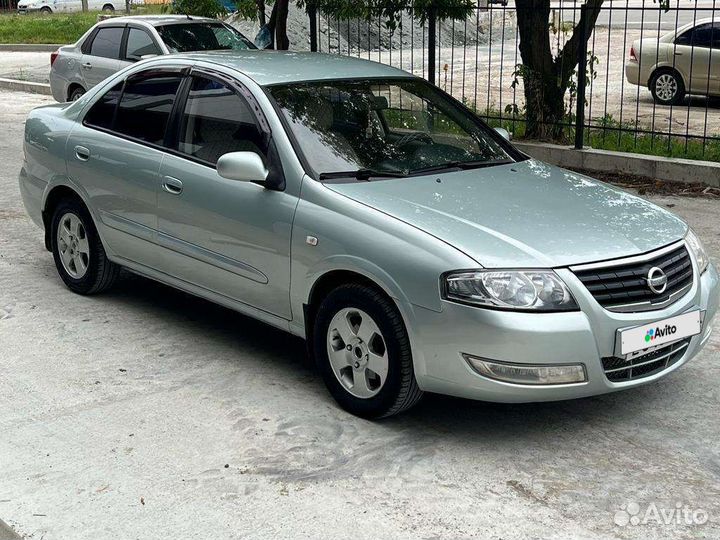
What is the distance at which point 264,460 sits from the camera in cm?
460

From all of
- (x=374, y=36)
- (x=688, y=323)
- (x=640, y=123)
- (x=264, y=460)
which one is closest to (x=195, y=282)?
(x=264, y=460)

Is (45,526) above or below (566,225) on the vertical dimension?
below

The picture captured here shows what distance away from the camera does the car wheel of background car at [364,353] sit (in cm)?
475

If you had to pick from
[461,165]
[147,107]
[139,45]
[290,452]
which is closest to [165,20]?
[139,45]

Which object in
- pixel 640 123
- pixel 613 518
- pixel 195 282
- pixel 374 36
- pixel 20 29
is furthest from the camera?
pixel 20 29

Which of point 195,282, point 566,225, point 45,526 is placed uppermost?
point 566,225

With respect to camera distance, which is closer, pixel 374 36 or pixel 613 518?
pixel 613 518

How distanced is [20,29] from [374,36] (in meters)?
15.1

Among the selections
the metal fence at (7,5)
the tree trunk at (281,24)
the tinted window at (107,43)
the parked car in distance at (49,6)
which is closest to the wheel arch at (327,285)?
the tree trunk at (281,24)

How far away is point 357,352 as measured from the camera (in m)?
4.97

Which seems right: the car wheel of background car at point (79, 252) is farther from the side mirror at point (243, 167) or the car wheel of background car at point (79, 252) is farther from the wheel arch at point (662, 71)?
A: the wheel arch at point (662, 71)

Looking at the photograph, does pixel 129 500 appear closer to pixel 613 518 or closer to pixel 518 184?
pixel 613 518

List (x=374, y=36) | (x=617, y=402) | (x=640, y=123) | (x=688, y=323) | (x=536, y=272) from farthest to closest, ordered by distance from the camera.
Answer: (x=374, y=36) → (x=640, y=123) → (x=617, y=402) → (x=688, y=323) → (x=536, y=272)

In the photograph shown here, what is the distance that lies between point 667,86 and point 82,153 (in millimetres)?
12048
